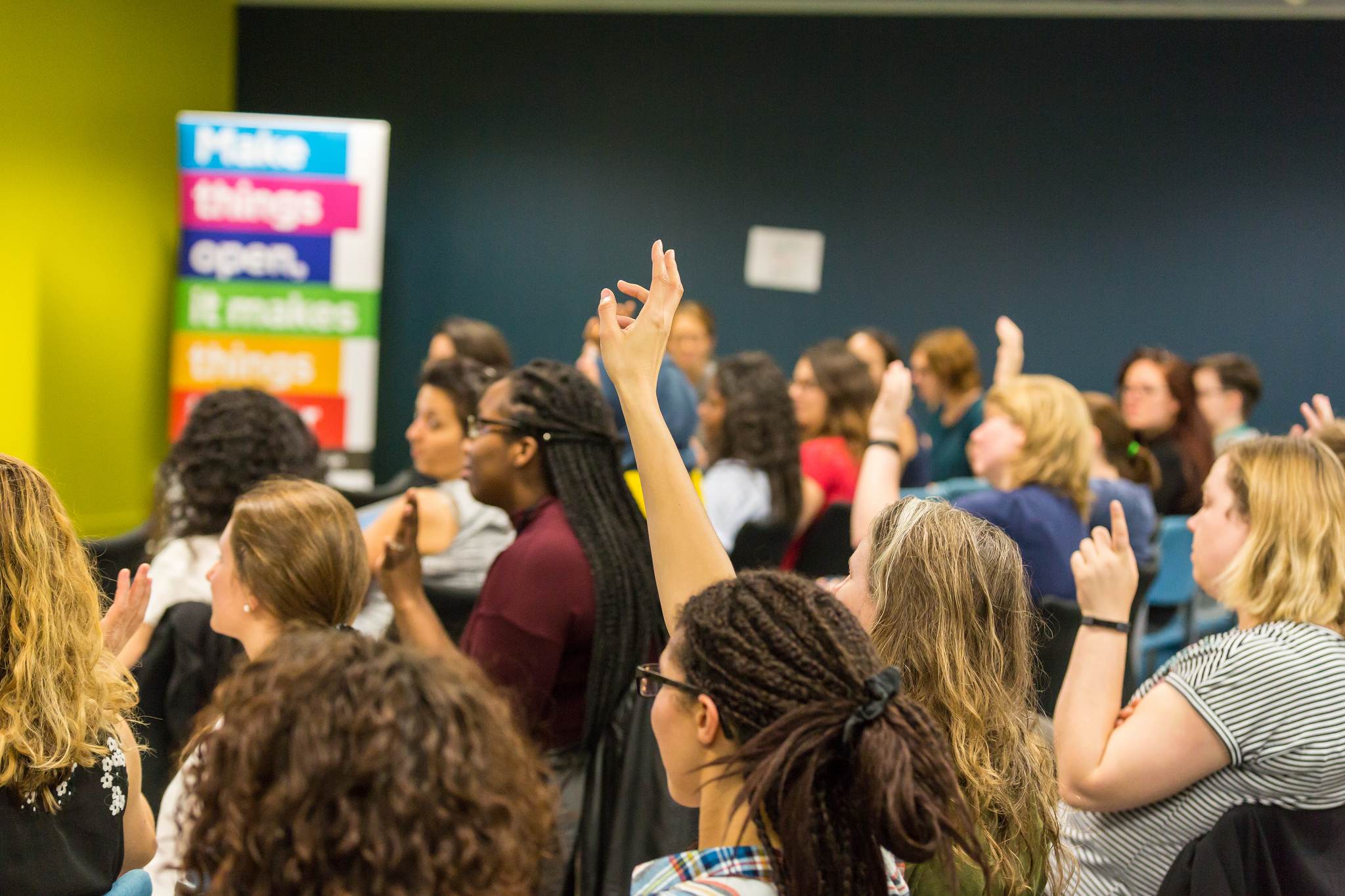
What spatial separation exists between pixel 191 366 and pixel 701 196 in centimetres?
312

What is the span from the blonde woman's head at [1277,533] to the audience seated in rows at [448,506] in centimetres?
143

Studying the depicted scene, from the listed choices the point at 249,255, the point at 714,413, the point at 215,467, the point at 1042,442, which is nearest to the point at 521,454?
the point at 215,467

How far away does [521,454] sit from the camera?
2334mm

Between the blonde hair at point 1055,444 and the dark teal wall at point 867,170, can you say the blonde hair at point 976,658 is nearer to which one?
the blonde hair at point 1055,444

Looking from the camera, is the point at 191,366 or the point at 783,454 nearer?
the point at 783,454

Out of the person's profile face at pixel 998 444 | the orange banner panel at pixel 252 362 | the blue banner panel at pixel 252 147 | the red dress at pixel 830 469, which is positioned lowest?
the orange banner panel at pixel 252 362

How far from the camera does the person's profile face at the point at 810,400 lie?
4.13 meters

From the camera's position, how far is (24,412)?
5371 mm

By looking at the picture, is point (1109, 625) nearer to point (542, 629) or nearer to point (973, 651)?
point (973, 651)

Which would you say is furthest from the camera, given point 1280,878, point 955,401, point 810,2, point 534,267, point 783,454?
point 534,267

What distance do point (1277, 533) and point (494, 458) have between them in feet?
4.68

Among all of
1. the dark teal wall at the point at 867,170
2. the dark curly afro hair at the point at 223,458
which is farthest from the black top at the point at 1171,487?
the dark curly afro hair at the point at 223,458

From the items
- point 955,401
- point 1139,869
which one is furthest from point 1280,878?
point 955,401

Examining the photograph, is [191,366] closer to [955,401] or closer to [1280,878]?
[955,401]
